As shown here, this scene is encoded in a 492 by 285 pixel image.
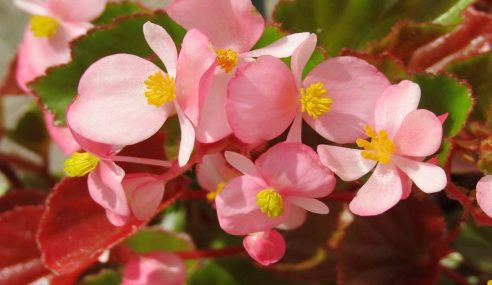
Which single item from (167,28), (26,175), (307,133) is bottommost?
(26,175)

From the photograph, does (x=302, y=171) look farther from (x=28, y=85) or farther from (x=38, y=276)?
(x=38, y=276)

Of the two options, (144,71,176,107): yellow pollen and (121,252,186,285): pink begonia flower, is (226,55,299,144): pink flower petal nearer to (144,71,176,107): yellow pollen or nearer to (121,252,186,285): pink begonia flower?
(144,71,176,107): yellow pollen

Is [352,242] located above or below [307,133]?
below

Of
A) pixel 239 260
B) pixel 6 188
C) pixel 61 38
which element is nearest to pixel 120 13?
pixel 61 38

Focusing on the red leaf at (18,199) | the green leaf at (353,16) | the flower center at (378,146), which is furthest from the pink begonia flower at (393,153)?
the red leaf at (18,199)

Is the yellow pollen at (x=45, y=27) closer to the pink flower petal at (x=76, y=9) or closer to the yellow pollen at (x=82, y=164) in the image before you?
the pink flower petal at (x=76, y=9)
